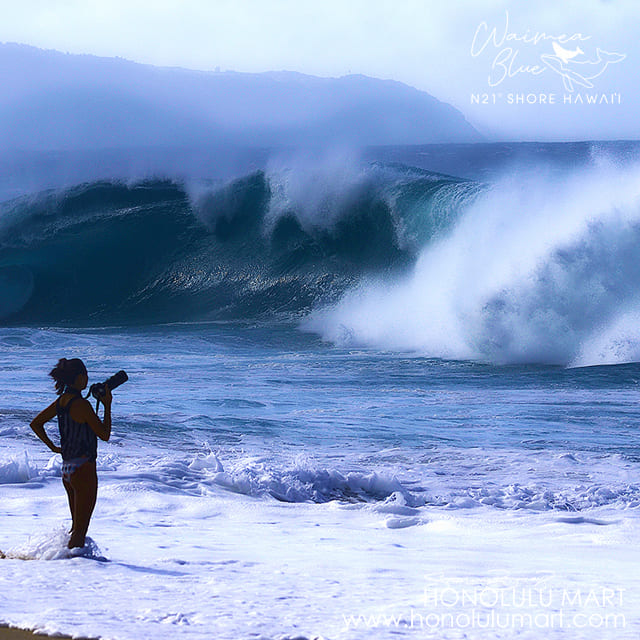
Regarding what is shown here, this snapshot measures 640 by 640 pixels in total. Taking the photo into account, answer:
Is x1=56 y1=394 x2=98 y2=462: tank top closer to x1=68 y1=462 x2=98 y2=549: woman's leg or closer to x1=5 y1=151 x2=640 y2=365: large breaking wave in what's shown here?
x1=68 y1=462 x2=98 y2=549: woman's leg

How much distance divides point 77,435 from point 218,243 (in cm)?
1809

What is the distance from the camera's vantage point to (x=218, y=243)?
22.2m

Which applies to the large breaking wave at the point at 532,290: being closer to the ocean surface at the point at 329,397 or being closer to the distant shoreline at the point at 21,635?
the ocean surface at the point at 329,397

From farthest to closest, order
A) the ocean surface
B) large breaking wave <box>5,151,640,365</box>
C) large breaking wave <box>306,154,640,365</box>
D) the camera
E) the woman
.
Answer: large breaking wave <box>5,151,640,365</box>, large breaking wave <box>306,154,640,365</box>, the woman, the camera, the ocean surface

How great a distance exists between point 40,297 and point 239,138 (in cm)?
3988

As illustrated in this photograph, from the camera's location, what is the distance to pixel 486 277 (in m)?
15.9

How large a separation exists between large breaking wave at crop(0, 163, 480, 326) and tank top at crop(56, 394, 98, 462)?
14334 mm

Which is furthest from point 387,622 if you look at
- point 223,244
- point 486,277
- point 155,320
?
point 223,244

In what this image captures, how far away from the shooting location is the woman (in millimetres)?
4234

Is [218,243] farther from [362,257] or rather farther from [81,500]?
[81,500]

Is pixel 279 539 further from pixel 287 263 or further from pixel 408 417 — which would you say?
pixel 287 263

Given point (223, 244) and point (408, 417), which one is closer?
point (408, 417)

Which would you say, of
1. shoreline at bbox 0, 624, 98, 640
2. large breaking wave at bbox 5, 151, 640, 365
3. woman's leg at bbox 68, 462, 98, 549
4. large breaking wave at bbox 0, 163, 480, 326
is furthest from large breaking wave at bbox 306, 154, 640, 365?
shoreline at bbox 0, 624, 98, 640

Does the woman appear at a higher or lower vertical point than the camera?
lower
